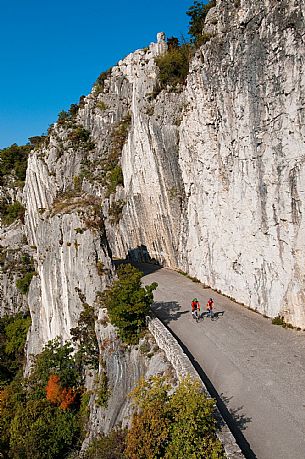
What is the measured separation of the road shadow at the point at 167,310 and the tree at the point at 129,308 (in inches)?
86.8

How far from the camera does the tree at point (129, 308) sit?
15.6 metres

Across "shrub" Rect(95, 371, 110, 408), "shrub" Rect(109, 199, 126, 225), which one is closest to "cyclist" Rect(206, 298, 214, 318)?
"shrub" Rect(95, 371, 110, 408)

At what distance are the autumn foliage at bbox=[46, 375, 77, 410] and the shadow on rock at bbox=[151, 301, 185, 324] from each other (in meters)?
6.70

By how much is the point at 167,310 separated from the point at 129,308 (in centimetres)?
441

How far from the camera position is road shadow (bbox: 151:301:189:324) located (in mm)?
18156

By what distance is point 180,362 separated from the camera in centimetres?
1177

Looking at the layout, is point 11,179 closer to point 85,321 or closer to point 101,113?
point 101,113

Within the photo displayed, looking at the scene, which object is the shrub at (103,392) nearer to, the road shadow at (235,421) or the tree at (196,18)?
the road shadow at (235,421)

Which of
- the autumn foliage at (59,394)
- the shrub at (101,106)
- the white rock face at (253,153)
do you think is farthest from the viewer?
the shrub at (101,106)

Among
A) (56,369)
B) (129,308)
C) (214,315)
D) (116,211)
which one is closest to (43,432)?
(56,369)

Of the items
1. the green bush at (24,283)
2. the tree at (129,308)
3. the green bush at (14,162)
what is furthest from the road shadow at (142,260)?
the green bush at (14,162)

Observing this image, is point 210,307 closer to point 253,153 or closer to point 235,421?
point 235,421

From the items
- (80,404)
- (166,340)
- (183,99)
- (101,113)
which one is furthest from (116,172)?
(166,340)

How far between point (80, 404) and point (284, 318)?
1205 centimetres
